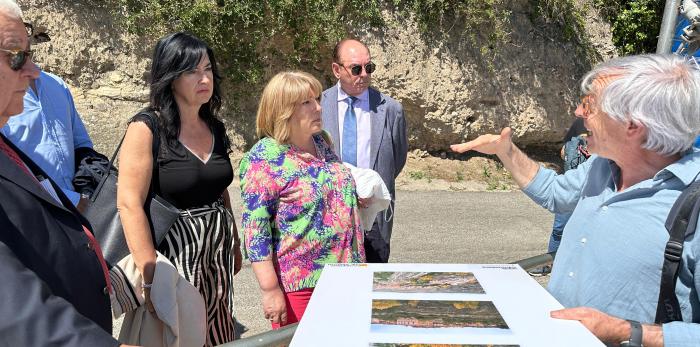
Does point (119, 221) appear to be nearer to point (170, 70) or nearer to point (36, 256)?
point (170, 70)

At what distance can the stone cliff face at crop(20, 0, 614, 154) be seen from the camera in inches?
390

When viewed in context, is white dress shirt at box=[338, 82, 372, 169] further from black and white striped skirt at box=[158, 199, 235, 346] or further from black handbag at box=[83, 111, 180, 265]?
black handbag at box=[83, 111, 180, 265]

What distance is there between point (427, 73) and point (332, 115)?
21.3 ft

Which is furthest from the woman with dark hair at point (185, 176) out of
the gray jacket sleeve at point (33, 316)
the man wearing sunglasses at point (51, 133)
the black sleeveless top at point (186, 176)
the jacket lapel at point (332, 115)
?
the jacket lapel at point (332, 115)

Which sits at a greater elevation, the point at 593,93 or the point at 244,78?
the point at 593,93

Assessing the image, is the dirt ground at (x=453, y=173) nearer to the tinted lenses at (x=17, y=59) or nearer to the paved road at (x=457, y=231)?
the paved road at (x=457, y=231)

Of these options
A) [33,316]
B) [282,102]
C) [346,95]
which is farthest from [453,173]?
[33,316]

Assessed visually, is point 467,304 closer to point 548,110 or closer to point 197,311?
point 197,311

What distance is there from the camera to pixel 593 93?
6.25 feet

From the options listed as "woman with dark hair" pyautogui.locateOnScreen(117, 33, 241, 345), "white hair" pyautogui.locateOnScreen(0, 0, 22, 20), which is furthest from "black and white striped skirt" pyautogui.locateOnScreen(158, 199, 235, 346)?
"white hair" pyautogui.locateOnScreen(0, 0, 22, 20)

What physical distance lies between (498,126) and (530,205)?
2379 millimetres

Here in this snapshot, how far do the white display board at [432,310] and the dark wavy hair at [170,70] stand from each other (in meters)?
1.28

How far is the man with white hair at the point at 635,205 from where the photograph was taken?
164cm

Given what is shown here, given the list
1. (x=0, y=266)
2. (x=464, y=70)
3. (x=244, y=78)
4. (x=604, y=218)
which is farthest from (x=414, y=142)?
(x=0, y=266)
